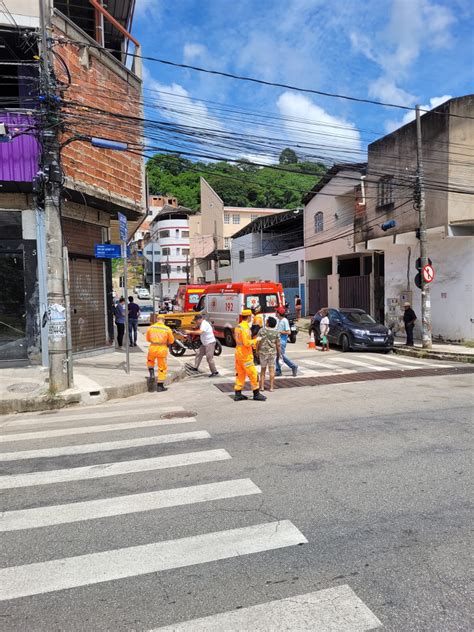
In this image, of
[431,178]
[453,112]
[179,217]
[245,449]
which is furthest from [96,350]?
[179,217]

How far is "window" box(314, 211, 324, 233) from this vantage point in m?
30.9

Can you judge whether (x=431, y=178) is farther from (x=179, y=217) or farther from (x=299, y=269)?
(x=179, y=217)

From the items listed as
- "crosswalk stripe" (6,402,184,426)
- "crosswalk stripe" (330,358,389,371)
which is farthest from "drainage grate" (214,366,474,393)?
"crosswalk stripe" (6,402,184,426)

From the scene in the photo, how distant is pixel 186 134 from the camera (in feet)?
43.5

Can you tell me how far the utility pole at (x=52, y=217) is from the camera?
9523 millimetres

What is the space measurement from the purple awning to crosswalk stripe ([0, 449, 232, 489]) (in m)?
8.14

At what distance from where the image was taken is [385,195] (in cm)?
2117

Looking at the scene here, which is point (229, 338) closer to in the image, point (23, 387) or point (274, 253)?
point (23, 387)

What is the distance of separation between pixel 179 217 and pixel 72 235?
63.1 meters

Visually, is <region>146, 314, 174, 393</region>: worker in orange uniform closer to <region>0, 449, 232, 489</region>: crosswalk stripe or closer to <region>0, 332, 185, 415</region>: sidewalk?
<region>0, 332, 185, 415</region>: sidewalk

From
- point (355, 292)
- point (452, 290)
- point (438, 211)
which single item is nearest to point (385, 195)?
point (438, 211)

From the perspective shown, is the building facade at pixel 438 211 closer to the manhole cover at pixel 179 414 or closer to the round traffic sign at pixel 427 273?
the round traffic sign at pixel 427 273

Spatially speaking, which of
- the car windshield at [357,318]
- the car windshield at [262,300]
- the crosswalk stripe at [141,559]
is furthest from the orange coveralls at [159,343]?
the car windshield at [357,318]

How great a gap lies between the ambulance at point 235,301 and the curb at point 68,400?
7111 mm
